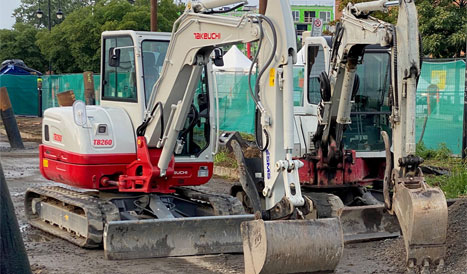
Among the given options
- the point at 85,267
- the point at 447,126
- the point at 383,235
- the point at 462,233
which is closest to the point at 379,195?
the point at 383,235

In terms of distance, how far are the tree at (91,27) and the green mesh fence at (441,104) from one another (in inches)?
965

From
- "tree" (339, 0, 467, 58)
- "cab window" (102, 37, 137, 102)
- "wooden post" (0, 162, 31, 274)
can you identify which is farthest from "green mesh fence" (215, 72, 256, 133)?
"wooden post" (0, 162, 31, 274)

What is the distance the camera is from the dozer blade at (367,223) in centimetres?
966

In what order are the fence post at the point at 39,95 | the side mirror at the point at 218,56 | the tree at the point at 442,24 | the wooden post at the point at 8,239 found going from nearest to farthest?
the wooden post at the point at 8,239, the side mirror at the point at 218,56, the tree at the point at 442,24, the fence post at the point at 39,95

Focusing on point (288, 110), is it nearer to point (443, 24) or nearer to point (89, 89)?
point (443, 24)

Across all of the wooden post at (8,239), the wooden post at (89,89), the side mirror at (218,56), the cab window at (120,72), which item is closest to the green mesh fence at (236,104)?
the wooden post at (89,89)

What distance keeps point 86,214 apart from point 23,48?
1943 inches

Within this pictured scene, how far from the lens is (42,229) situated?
416 inches

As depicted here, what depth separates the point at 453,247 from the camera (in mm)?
8047

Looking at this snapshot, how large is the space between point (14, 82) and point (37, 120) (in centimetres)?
313

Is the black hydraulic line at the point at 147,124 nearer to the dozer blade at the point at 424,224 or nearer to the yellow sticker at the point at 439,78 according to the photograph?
the dozer blade at the point at 424,224

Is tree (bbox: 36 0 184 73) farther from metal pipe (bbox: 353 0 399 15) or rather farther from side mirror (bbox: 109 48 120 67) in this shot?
metal pipe (bbox: 353 0 399 15)

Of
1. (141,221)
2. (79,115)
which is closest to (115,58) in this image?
(79,115)

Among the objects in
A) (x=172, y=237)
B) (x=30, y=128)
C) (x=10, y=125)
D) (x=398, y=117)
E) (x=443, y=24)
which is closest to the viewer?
(x=398, y=117)
